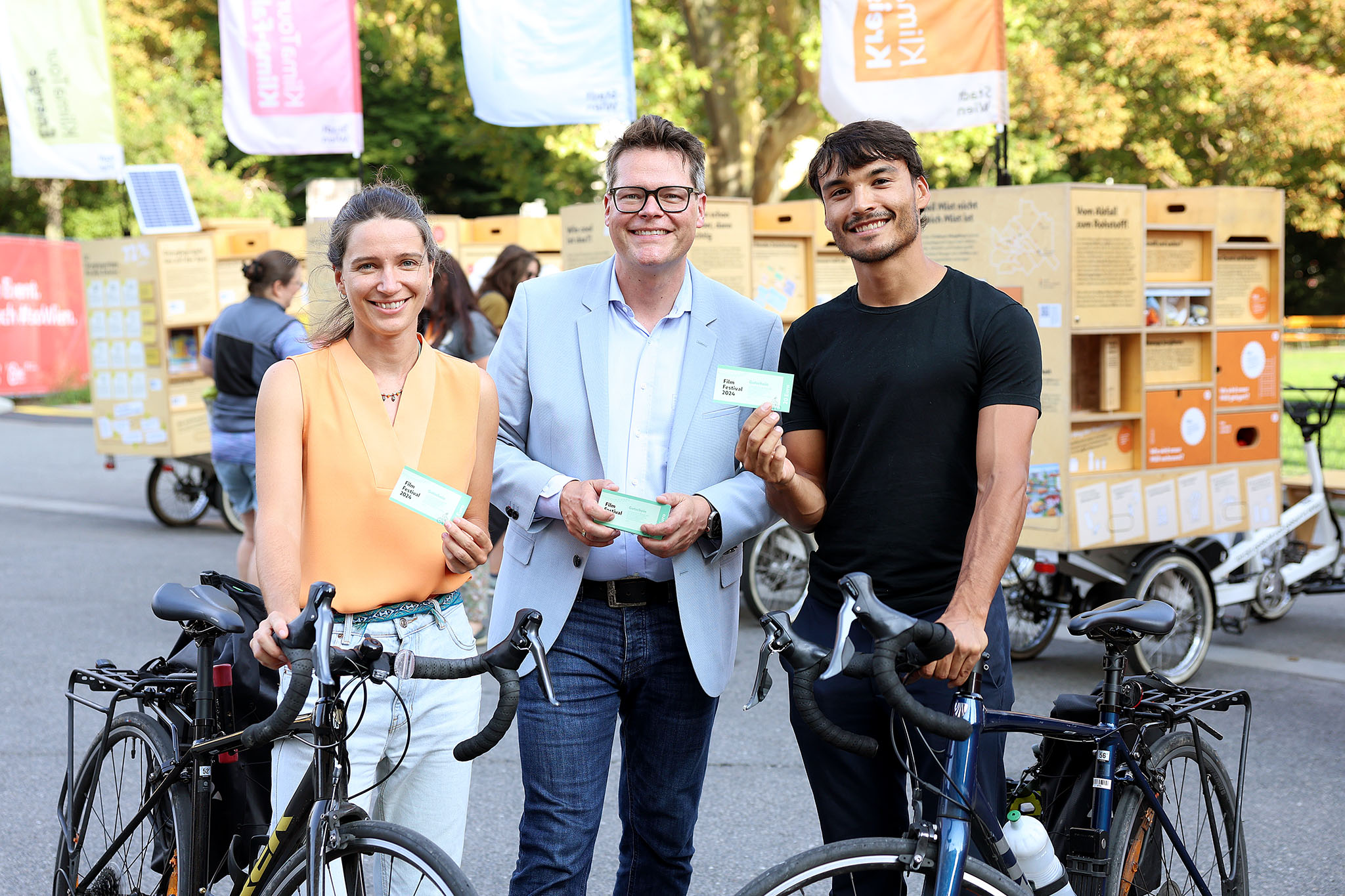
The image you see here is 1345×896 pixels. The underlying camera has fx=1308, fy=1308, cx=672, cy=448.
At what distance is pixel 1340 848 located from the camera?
4430 mm

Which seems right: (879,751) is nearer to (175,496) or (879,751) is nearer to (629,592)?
(629,592)

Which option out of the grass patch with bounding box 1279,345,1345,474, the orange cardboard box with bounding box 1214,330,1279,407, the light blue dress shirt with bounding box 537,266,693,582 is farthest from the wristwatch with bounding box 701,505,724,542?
the grass patch with bounding box 1279,345,1345,474

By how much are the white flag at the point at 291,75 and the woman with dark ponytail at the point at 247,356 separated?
263 centimetres

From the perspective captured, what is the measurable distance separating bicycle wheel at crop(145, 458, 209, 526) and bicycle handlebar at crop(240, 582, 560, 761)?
9485 mm

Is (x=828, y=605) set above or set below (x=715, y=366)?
below

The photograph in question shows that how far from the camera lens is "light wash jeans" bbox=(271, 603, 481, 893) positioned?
8.92 feet

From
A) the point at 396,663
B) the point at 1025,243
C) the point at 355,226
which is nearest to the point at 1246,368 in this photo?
the point at 1025,243

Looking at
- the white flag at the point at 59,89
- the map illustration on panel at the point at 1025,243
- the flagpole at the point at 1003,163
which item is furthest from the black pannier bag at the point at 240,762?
the white flag at the point at 59,89

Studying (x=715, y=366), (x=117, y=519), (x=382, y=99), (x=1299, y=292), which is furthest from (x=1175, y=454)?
(x=1299, y=292)

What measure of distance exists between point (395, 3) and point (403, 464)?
698 inches

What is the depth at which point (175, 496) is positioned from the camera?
1134 cm

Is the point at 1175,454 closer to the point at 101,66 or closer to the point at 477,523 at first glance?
the point at 477,523

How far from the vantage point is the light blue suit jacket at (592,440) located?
2912 mm

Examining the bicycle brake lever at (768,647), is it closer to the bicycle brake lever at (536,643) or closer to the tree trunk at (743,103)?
→ the bicycle brake lever at (536,643)
